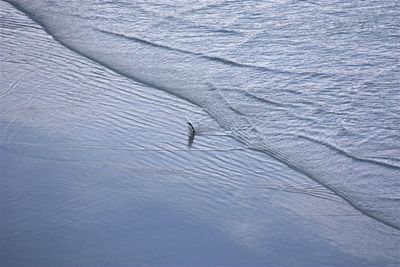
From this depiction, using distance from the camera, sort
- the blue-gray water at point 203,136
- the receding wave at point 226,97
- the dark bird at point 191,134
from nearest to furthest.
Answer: the blue-gray water at point 203,136
the receding wave at point 226,97
the dark bird at point 191,134

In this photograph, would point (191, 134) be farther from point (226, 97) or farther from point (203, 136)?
point (226, 97)

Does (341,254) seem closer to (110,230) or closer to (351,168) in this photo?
(351,168)

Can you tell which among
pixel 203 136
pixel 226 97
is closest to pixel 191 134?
pixel 203 136

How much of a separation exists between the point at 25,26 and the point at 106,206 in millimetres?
4421

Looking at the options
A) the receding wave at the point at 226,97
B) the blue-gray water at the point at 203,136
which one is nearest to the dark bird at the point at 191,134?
the blue-gray water at the point at 203,136

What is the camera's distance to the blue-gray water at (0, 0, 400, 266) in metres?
4.50

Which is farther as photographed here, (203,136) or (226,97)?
(226,97)

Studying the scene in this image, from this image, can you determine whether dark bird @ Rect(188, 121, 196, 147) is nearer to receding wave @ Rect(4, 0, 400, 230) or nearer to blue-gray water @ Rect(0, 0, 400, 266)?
blue-gray water @ Rect(0, 0, 400, 266)

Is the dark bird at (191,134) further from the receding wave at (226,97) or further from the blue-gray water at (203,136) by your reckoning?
the receding wave at (226,97)

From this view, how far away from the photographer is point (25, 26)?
27.9ft

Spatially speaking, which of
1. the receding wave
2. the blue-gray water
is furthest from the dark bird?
the receding wave

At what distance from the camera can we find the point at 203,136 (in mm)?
5816

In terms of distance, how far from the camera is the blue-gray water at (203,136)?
4.50 m

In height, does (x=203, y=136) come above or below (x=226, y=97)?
below
